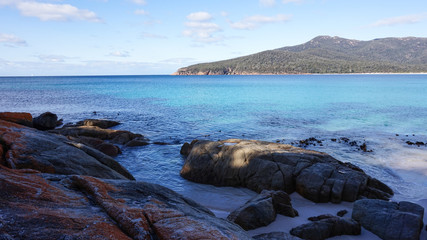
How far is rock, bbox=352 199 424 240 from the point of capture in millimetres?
8219

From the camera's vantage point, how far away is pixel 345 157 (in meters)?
17.9

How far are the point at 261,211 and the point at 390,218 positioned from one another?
4075 millimetres

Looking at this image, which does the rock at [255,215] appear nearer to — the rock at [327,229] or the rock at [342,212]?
the rock at [327,229]

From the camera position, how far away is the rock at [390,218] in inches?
324

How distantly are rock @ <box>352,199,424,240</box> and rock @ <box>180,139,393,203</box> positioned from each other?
177 cm

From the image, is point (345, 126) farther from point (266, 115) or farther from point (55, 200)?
point (55, 200)

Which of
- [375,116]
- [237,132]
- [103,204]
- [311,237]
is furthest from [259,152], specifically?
[375,116]

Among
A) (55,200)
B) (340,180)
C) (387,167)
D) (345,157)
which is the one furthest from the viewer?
(345,157)

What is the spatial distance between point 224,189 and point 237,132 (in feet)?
A: 44.6

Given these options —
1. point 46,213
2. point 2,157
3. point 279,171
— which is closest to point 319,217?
A: point 279,171

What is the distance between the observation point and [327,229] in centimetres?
826

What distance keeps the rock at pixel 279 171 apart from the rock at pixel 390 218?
1.77m

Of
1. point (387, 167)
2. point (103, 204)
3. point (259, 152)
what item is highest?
point (103, 204)

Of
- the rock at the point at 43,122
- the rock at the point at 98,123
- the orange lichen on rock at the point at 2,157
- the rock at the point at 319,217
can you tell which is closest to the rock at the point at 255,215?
the rock at the point at 319,217
